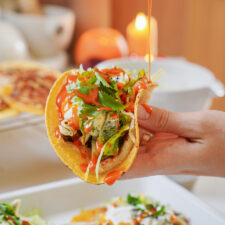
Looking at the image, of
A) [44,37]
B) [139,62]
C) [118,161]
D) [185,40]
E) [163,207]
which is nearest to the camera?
[118,161]

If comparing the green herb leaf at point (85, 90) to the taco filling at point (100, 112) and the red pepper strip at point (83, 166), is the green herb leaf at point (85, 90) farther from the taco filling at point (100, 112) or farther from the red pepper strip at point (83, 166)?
the red pepper strip at point (83, 166)

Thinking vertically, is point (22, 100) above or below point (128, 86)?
below

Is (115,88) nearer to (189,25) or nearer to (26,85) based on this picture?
(26,85)

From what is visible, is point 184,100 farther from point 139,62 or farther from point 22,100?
point 22,100

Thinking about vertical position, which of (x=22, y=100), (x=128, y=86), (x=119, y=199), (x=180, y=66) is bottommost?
(x=119, y=199)

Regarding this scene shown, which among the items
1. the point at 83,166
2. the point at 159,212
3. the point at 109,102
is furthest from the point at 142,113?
the point at 159,212

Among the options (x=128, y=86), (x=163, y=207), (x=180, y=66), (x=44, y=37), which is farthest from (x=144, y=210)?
(x=44, y=37)

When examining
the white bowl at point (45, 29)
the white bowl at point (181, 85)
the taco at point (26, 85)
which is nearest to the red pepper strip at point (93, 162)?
the white bowl at point (181, 85)
